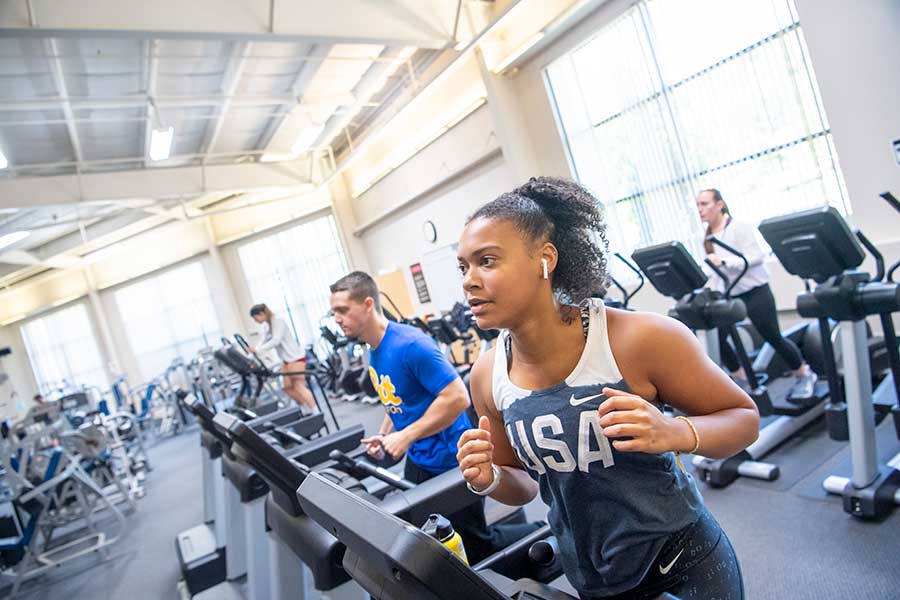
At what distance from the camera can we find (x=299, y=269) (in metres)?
13.4

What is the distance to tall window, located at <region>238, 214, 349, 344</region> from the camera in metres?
12.9

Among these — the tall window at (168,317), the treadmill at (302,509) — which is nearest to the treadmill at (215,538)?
the treadmill at (302,509)

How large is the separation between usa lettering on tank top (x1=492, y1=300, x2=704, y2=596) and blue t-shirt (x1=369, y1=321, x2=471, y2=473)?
1.09m

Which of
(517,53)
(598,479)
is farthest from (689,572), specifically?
(517,53)

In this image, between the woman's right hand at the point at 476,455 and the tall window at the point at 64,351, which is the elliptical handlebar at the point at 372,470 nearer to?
the woman's right hand at the point at 476,455

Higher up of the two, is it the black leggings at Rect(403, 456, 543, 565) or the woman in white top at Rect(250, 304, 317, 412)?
the woman in white top at Rect(250, 304, 317, 412)

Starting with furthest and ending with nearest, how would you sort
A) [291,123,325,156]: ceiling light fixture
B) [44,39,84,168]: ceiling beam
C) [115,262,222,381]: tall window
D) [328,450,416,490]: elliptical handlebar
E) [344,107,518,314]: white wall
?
[115,262,222,381]: tall window < [291,123,325,156]: ceiling light fixture < [344,107,518,314]: white wall < [44,39,84,168]: ceiling beam < [328,450,416,490]: elliptical handlebar

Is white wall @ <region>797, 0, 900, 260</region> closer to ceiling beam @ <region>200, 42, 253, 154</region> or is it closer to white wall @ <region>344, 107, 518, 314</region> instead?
white wall @ <region>344, 107, 518, 314</region>

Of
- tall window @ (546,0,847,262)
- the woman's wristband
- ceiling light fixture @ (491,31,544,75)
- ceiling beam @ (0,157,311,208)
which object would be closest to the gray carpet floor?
the woman's wristband

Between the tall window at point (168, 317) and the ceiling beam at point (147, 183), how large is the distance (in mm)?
4504

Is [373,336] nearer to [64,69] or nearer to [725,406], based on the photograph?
[725,406]

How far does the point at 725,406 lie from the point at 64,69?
25.1 feet

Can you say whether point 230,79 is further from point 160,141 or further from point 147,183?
point 147,183

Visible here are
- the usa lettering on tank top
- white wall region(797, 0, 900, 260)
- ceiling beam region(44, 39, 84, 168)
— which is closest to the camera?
the usa lettering on tank top
